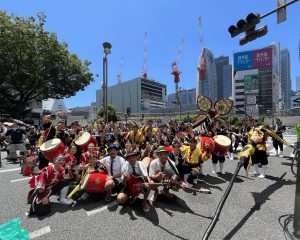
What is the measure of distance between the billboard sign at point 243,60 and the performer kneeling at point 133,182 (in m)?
92.9

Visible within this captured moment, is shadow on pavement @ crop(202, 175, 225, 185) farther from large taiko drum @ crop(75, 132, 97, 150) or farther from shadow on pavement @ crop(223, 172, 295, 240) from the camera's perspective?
large taiko drum @ crop(75, 132, 97, 150)

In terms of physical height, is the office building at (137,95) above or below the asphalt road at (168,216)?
above

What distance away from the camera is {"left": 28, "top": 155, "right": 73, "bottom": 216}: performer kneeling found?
5102mm

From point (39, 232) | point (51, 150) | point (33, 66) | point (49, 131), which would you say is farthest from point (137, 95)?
point (39, 232)

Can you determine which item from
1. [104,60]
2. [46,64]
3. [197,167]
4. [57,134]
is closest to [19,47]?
[46,64]

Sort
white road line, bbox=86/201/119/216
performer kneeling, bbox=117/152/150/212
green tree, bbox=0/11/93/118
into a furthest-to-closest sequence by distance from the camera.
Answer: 1. green tree, bbox=0/11/93/118
2. performer kneeling, bbox=117/152/150/212
3. white road line, bbox=86/201/119/216

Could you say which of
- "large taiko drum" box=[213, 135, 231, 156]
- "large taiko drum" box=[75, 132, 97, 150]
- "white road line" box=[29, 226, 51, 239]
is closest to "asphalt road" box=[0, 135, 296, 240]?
"white road line" box=[29, 226, 51, 239]

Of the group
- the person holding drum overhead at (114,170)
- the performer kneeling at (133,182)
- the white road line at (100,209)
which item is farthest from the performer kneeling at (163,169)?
the white road line at (100,209)

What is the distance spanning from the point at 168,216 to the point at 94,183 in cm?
177

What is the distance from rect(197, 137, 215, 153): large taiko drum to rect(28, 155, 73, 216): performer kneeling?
3941mm

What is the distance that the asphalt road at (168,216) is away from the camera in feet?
14.2

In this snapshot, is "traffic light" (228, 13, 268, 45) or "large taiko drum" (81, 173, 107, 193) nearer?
"large taiko drum" (81, 173, 107, 193)

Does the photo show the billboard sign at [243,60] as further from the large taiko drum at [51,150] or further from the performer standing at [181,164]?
the large taiko drum at [51,150]

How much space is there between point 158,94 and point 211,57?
43.2 meters
